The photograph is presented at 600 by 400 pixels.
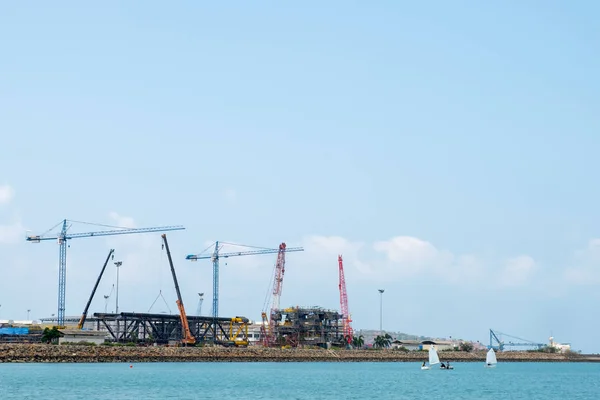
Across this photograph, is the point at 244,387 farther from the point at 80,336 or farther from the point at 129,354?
the point at 80,336

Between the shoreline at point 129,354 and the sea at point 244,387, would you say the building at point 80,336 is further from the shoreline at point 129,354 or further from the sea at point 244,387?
the sea at point 244,387

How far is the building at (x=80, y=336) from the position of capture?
175750mm

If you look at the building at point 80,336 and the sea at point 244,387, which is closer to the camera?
the sea at point 244,387

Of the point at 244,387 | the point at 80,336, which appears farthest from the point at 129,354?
the point at 244,387

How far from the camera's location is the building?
17575cm

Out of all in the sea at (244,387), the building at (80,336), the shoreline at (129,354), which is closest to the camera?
the sea at (244,387)

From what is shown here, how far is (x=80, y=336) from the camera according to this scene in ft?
592

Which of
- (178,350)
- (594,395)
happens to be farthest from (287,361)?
(594,395)

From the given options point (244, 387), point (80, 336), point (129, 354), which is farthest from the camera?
point (80, 336)

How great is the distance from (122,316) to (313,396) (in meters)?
120

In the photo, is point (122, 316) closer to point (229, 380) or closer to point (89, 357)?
point (89, 357)

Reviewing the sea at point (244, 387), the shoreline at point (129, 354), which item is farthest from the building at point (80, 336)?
the sea at point (244, 387)

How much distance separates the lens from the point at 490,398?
91125mm

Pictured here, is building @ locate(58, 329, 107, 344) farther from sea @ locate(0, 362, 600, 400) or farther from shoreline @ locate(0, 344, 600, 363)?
sea @ locate(0, 362, 600, 400)
